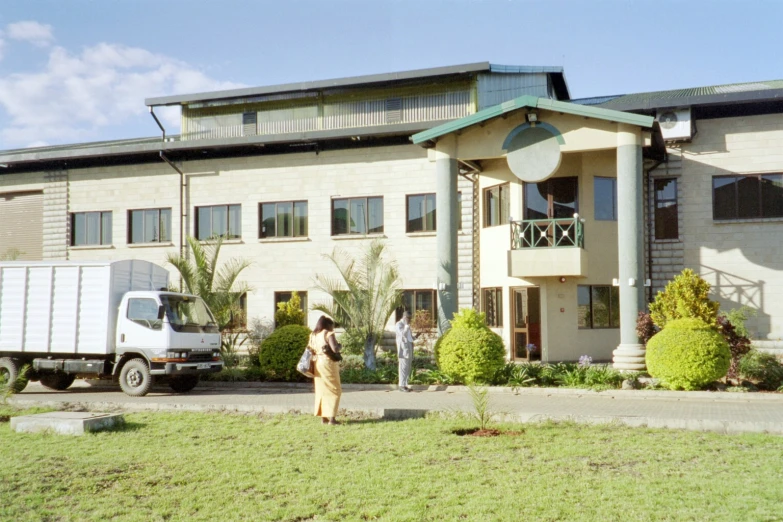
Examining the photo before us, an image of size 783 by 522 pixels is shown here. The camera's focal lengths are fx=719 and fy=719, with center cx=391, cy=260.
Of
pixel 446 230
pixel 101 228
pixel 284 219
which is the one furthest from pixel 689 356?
pixel 101 228

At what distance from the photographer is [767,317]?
20.2 meters

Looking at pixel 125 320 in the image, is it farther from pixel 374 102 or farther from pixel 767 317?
pixel 767 317

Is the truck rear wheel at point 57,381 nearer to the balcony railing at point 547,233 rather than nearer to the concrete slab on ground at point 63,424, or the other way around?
the concrete slab on ground at point 63,424

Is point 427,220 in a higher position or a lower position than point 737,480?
higher

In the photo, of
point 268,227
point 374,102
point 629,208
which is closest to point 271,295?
point 268,227

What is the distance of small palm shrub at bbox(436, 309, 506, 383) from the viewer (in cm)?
1588

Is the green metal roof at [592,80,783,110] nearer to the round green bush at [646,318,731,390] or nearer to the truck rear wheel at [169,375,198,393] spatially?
the round green bush at [646,318,731,390]

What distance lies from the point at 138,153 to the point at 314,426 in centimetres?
1870

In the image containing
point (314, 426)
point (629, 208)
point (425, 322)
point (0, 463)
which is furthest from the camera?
point (425, 322)

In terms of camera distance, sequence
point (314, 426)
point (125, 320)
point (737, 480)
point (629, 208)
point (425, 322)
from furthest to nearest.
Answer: point (425, 322) < point (629, 208) < point (125, 320) < point (314, 426) < point (737, 480)

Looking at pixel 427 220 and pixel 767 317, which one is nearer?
pixel 767 317

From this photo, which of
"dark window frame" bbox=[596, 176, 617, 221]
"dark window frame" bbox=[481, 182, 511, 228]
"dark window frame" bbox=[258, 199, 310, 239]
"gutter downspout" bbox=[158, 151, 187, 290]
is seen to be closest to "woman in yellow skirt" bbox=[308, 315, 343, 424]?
"dark window frame" bbox=[481, 182, 511, 228]

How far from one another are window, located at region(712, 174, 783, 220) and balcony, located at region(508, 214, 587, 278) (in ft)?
13.7

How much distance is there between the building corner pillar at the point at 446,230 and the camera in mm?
19109
